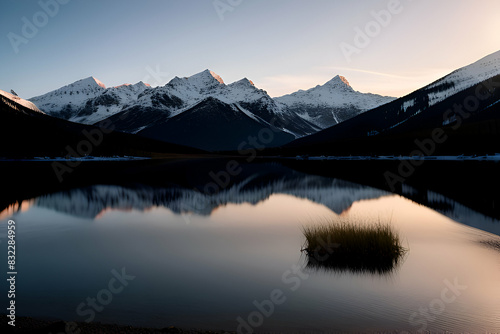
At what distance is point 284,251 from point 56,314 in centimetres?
1025

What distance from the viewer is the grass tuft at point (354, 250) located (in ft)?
50.5

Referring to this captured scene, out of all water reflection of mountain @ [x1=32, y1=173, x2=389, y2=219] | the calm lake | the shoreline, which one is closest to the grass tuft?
the calm lake

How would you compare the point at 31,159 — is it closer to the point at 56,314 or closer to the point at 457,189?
the point at 457,189

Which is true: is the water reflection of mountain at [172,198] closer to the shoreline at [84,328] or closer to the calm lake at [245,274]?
the calm lake at [245,274]

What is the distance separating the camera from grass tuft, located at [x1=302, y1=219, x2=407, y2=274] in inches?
606

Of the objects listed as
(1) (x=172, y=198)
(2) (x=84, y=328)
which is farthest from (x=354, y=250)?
(1) (x=172, y=198)

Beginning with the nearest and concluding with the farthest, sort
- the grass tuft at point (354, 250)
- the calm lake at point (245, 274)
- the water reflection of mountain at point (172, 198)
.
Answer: the calm lake at point (245, 274), the grass tuft at point (354, 250), the water reflection of mountain at point (172, 198)

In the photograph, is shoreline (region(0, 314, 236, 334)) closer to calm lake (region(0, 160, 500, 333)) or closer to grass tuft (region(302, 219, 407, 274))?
calm lake (region(0, 160, 500, 333))

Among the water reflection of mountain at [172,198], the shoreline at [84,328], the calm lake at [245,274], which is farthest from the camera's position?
the water reflection of mountain at [172,198]

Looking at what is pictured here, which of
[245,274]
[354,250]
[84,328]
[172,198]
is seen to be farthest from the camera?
[172,198]

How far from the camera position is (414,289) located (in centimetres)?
1268

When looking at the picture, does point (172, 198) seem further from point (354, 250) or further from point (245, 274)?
point (245, 274)

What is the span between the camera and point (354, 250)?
1655 centimetres

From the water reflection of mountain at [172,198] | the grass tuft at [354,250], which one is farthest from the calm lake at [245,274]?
the water reflection of mountain at [172,198]
